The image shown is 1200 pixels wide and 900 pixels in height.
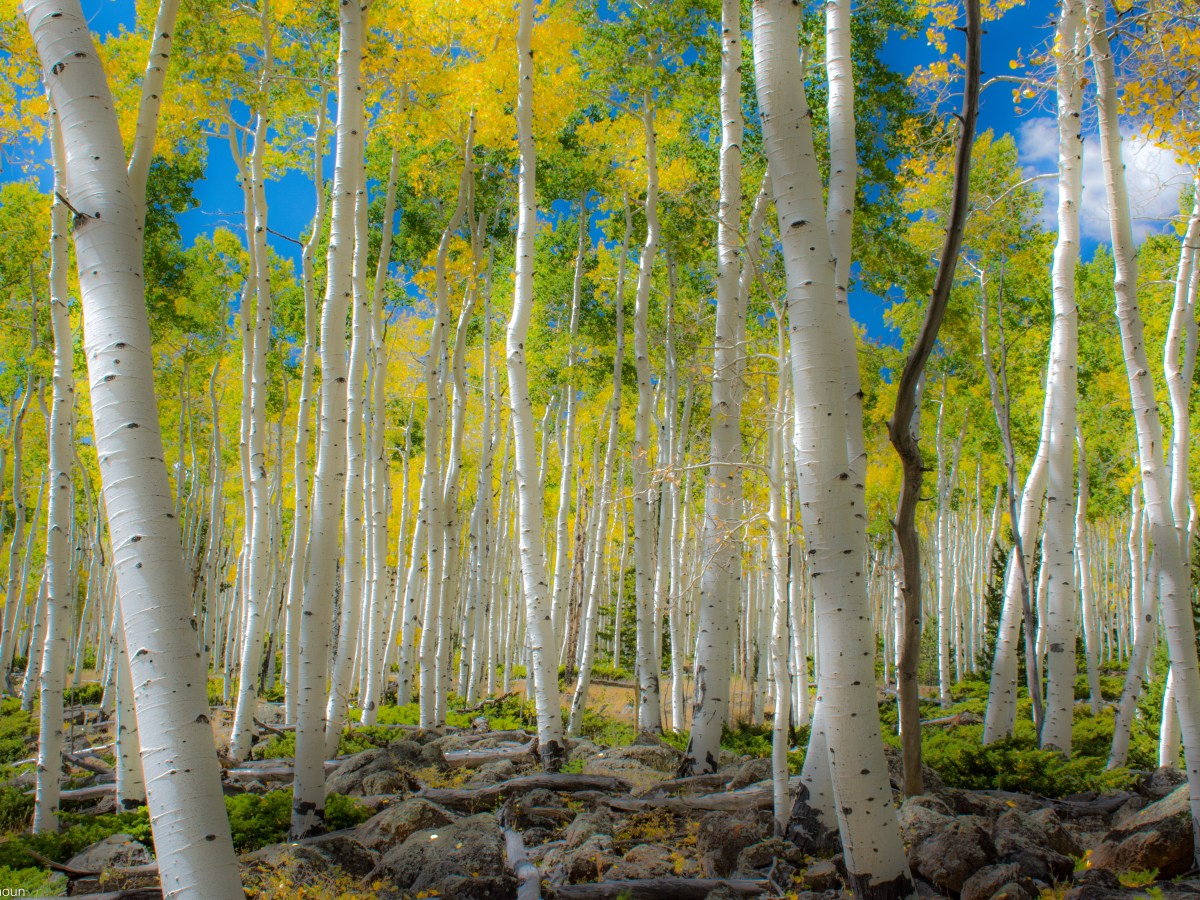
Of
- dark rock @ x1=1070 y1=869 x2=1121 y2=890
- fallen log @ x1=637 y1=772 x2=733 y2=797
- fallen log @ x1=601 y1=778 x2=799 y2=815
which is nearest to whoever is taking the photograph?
dark rock @ x1=1070 y1=869 x2=1121 y2=890

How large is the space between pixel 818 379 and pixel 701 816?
132 inches

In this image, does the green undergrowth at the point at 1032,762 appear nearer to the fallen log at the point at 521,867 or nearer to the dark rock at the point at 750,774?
the dark rock at the point at 750,774

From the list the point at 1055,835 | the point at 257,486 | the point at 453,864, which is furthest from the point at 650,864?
the point at 257,486

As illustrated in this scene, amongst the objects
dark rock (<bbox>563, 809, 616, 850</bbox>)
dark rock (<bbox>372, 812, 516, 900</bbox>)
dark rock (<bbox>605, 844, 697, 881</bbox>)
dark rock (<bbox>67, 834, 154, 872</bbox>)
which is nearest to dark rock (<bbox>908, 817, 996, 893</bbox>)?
dark rock (<bbox>605, 844, 697, 881</bbox>)

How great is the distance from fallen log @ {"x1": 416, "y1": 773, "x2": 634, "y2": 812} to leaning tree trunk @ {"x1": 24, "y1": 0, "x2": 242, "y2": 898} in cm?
411

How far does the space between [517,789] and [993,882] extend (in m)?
3.60

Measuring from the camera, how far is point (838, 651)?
3.21 metres

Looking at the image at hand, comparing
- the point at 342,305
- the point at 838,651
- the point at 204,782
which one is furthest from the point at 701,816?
the point at 342,305

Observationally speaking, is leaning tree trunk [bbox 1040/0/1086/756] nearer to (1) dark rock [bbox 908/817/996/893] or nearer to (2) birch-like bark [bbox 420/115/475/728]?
(1) dark rock [bbox 908/817/996/893]

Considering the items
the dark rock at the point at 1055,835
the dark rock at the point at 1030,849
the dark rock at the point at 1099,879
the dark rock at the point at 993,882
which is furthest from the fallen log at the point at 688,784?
the dark rock at the point at 1099,879

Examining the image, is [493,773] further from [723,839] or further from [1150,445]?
[1150,445]

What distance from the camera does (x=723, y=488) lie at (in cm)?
636

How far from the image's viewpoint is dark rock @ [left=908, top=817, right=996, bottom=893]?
384cm

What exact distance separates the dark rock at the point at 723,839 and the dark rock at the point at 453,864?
3.51 feet
